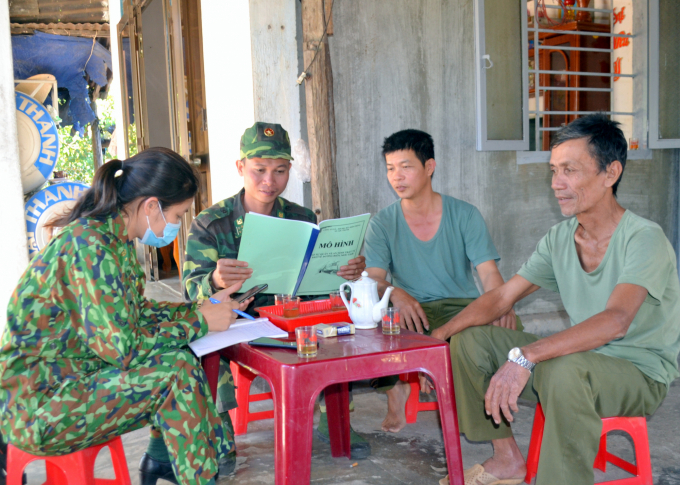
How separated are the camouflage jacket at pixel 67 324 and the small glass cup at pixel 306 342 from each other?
0.43 meters

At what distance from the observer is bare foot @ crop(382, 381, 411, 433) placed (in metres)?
2.89

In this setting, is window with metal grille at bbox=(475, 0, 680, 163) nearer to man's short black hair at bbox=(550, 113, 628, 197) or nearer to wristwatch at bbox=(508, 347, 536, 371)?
man's short black hair at bbox=(550, 113, 628, 197)

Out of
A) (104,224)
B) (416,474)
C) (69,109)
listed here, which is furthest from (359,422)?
(69,109)

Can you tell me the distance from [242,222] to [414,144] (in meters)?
0.95

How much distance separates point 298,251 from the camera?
232 cm

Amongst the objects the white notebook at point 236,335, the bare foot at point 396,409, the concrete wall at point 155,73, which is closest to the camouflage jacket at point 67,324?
the white notebook at point 236,335

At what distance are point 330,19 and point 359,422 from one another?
238 cm

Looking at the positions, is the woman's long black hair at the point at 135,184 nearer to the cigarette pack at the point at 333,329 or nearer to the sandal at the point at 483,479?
the cigarette pack at the point at 333,329

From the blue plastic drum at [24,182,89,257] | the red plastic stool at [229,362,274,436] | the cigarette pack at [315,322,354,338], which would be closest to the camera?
the cigarette pack at [315,322,354,338]

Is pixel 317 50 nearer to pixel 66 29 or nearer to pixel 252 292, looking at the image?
pixel 252 292

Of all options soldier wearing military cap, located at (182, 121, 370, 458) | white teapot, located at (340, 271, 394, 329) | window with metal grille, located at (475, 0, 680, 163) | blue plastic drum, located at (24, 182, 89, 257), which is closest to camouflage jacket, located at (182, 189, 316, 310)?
soldier wearing military cap, located at (182, 121, 370, 458)

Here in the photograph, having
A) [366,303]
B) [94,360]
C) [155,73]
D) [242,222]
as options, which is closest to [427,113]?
[242,222]

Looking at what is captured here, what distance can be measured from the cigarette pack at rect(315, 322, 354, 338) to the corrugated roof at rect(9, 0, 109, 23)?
6.42 meters

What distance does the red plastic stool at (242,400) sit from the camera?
282 centimetres
